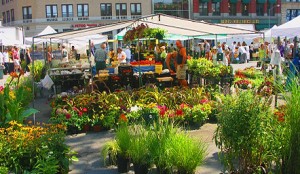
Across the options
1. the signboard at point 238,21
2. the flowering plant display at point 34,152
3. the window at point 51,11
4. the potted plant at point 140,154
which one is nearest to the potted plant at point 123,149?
the potted plant at point 140,154

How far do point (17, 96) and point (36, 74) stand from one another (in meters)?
8.50

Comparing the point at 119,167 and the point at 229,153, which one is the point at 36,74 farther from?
the point at 229,153

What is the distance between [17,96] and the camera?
7.73 metres

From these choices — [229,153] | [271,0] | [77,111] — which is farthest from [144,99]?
[271,0]

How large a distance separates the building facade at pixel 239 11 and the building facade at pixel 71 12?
8.29 m

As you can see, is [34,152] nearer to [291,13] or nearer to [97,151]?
[97,151]

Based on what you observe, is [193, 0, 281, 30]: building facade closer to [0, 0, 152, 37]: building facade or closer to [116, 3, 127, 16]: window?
[0, 0, 152, 37]: building facade

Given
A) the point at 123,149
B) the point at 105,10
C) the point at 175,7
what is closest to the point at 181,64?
the point at 123,149

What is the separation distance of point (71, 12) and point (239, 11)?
25.3 meters

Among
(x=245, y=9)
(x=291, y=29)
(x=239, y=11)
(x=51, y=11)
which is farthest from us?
(x=245, y=9)

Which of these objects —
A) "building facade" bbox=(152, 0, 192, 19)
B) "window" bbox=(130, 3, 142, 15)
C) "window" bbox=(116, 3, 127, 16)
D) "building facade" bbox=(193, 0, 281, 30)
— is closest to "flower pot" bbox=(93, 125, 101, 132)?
"window" bbox=(116, 3, 127, 16)

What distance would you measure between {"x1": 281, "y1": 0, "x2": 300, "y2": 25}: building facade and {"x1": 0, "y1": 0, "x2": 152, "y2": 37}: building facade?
2176 cm

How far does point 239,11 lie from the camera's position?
186 feet

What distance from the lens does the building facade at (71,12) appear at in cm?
5222
